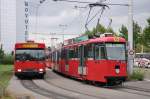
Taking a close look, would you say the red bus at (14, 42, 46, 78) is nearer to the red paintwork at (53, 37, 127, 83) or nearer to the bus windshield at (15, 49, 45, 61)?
the bus windshield at (15, 49, 45, 61)

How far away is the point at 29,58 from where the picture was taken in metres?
39.0

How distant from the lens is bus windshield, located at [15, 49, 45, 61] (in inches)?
1533

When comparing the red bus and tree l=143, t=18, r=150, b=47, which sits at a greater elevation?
tree l=143, t=18, r=150, b=47

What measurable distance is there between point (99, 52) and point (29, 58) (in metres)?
11.2

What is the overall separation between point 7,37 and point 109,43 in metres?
78.0

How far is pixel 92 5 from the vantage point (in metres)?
36.0

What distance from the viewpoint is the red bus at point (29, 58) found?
128ft

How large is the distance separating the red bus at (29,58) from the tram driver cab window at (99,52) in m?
10.4

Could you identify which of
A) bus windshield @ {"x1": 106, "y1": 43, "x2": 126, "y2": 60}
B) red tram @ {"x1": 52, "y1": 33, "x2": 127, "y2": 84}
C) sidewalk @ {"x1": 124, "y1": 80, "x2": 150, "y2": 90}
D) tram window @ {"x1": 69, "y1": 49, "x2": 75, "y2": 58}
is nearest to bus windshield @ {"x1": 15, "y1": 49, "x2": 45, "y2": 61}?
tram window @ {"x1": 69, "y1": 49, "x2": 75, "y2": 58}

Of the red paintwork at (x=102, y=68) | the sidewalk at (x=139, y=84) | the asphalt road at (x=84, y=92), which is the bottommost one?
the asphalt road at (x=84, y=92)

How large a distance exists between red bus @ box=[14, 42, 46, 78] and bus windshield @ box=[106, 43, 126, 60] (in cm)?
1140

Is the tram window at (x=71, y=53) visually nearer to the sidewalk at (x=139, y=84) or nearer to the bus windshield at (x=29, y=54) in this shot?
the bus windshield at (x=29, y=54)

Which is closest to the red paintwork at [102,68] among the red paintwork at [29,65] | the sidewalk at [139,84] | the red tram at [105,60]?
the red tram at [105,60]

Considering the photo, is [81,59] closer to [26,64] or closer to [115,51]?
[115,51]
